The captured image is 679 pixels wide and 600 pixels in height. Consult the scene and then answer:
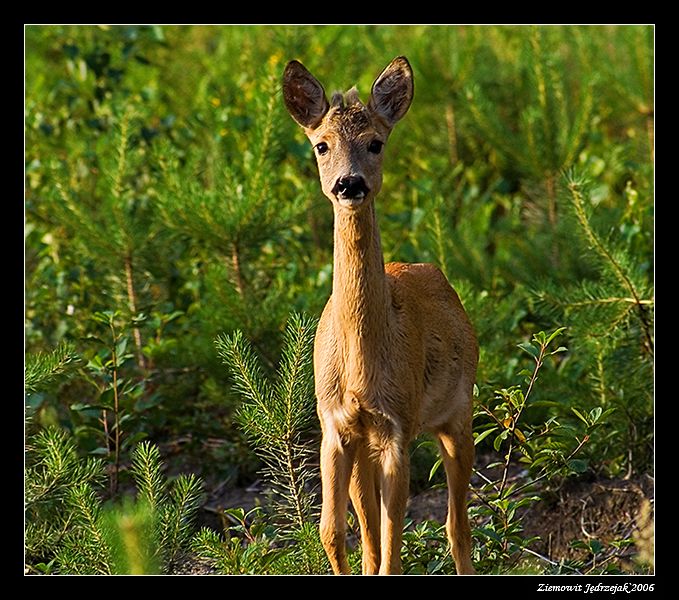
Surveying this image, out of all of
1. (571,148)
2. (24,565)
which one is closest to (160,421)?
(24,565)

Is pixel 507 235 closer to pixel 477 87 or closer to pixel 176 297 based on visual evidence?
pixel 477 87

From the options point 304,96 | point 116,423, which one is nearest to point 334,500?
point 304,96

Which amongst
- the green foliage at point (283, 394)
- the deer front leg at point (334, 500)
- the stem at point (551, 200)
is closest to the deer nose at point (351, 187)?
the green foliage at point (283, 394)

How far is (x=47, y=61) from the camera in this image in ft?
35.4

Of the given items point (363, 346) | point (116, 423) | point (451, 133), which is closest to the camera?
point (363, 346)

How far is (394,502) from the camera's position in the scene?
4.75m

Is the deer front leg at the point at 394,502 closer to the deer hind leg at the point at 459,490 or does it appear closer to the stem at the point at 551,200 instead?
the deer hind leg at the point at 459,490

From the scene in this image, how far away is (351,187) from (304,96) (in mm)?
597

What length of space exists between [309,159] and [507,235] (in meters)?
1.51

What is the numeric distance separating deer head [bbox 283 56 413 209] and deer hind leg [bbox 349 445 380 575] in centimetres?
A: 104

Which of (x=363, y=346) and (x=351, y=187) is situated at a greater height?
(x=351, y=187)

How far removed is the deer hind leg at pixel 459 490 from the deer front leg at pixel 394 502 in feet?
1.88

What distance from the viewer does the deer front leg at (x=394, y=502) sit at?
474 cm

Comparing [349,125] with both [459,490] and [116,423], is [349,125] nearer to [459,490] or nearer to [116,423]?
[459,490]
